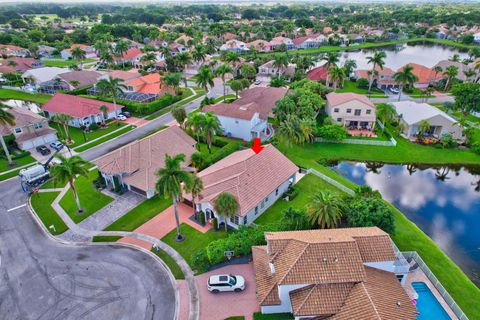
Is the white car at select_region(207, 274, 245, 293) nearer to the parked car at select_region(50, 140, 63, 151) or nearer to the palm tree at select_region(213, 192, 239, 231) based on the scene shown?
the palm tree at select_region(213, 192, 239, 231)

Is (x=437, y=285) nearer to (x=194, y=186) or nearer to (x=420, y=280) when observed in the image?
(x=420, y=280)

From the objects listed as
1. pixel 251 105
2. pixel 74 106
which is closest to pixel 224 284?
pixel 251 105

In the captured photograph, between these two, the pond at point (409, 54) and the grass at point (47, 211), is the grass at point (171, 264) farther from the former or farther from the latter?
the pond at point (409, 54)

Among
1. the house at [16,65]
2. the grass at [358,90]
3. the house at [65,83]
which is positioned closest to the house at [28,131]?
the house at [65,83]

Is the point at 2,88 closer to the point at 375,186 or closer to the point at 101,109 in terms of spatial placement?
the point at 101,109

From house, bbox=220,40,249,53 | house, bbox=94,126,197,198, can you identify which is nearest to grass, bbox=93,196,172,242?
house, bbox=94,126,197,198

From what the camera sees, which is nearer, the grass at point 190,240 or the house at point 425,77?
the grass at point 190,240
